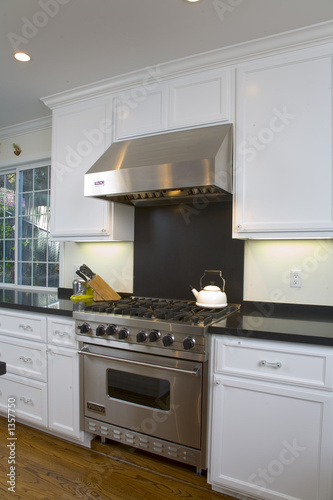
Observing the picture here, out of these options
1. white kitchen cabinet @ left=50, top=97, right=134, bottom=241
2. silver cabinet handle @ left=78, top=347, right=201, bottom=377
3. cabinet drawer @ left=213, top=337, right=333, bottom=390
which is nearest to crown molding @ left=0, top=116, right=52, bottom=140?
white kitchen cabinet @ left=50, top=97, right=134, bottom=241

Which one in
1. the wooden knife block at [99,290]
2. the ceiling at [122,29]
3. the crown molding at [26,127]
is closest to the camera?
the ceiling at [122,29]

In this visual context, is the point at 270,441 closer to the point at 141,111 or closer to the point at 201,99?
the point at 201,99

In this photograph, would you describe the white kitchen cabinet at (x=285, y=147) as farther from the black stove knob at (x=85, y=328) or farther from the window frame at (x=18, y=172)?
the window frame at (x=18, y=172)

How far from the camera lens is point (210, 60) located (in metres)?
2.12

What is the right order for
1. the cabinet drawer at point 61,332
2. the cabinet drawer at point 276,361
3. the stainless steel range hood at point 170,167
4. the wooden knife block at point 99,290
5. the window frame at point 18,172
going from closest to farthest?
the cabinet drawer at point 276,361 → the stainless steel range hood at point 170,167 → the cabinet drawer at point 61,332 → the wooden knife block at point 99,290 → the window frame at point 18,172

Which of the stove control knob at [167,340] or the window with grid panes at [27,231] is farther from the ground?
the window with grid panes at [27,231]

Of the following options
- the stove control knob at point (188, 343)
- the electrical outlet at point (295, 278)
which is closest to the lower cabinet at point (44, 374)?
the stove control knob at point (188, 343)

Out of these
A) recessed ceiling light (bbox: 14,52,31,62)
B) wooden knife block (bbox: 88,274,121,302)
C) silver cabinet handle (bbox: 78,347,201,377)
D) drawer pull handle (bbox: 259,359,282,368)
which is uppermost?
recessed ceiling light (bbox: 14,52,31,62)

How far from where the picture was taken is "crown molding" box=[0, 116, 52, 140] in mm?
3242

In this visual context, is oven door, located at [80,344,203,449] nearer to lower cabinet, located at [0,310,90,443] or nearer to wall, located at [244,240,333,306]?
lower cabinet, located at [0,310,90,443]

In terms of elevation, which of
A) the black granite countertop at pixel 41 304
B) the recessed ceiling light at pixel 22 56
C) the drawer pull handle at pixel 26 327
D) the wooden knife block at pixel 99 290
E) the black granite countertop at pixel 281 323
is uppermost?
the recessed ceiling light at pixel 22 56

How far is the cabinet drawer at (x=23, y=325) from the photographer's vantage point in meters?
2.32

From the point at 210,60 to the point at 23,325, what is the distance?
7.18 feet

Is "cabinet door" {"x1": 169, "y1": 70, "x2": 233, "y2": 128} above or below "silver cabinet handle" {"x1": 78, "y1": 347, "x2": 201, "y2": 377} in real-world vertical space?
above
